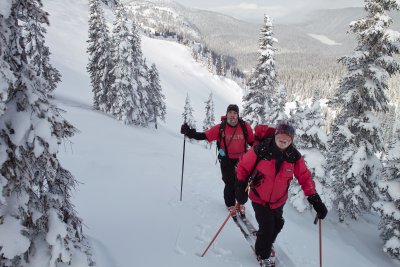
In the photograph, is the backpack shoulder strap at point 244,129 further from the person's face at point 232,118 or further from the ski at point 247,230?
the ski at point 247,230

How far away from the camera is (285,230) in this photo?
1019cm

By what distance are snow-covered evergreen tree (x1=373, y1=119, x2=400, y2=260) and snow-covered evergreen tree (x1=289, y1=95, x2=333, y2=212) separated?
3170 mm

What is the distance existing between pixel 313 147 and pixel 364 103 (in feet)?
13.2

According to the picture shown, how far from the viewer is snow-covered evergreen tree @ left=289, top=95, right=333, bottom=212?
65.6ft

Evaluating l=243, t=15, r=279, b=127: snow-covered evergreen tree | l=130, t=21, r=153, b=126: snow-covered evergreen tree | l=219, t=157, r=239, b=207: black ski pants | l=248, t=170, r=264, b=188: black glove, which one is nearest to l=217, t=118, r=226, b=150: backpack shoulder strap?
l=219, t=157, r=239, b=207: black ski pants

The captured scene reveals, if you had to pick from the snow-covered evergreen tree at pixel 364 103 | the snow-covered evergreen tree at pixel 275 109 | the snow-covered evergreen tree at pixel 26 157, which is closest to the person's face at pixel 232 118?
the snow-covered evergreen tree at pixel 26 157

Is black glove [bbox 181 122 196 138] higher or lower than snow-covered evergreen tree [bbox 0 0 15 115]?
lower

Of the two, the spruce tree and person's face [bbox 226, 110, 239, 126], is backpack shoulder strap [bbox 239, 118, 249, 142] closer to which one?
person's face [bbox 226, 110, 239, 126]

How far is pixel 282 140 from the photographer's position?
17.0 ft

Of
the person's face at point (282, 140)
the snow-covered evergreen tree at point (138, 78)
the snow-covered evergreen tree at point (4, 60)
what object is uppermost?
the snow-covered evergreen tree at point (4, 60)

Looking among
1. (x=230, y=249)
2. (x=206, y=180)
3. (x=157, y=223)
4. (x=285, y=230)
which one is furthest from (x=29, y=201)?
(x=206, y=180)

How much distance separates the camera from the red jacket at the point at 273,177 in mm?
5359

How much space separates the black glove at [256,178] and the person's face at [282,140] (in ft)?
1.96

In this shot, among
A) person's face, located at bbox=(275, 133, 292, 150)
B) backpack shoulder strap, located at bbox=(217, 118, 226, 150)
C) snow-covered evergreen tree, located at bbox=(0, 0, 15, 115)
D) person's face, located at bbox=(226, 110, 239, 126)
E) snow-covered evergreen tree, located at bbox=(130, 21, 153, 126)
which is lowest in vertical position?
snow-covered evergreen tree, located at bbox=(130, 21, 153, 126)
